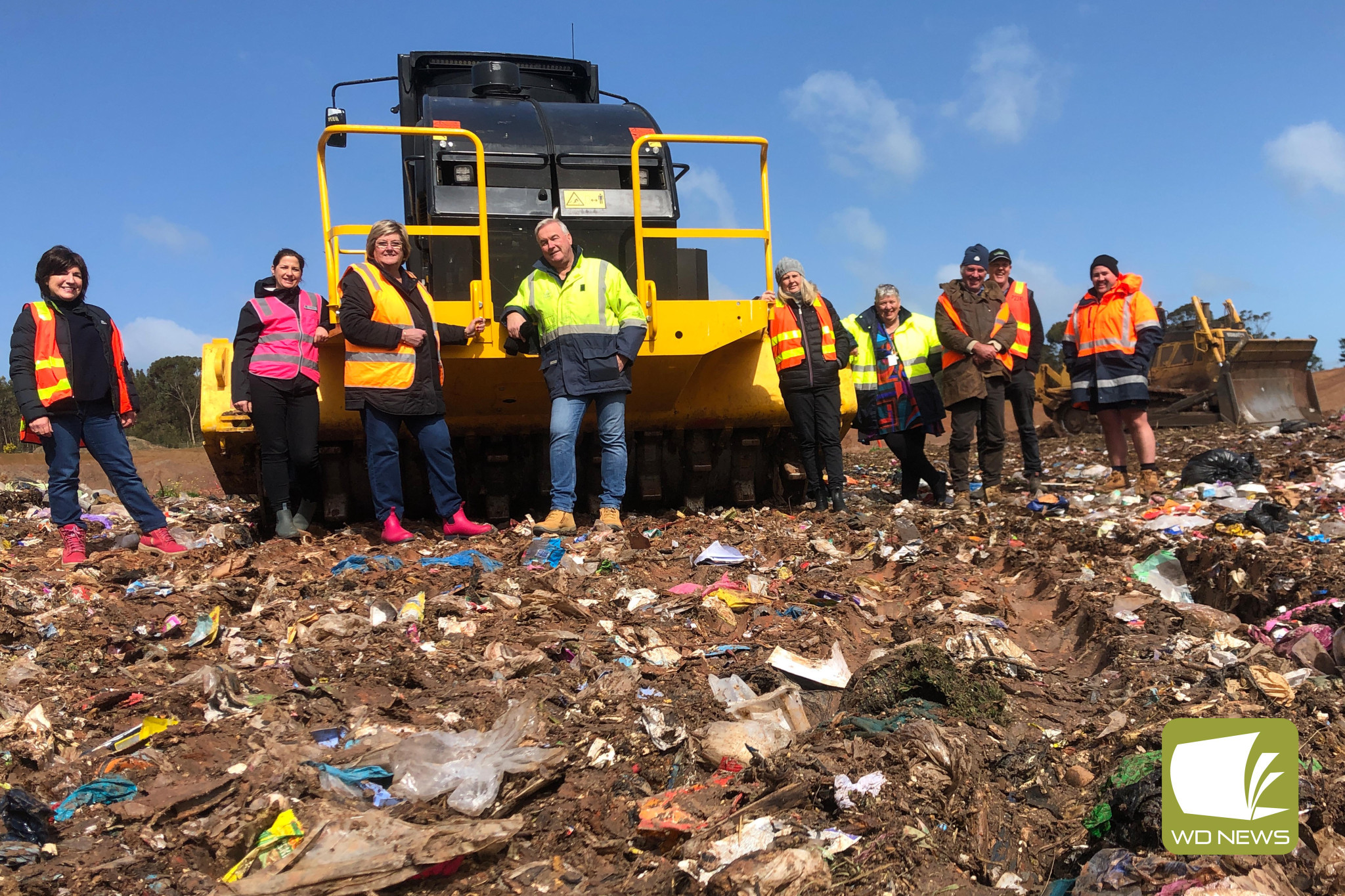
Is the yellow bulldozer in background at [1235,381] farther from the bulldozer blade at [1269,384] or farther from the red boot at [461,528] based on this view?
the red boot at [461,528]

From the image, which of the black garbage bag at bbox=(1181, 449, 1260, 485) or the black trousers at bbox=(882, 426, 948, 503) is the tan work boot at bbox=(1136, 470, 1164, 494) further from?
the black trousers at bbox=(882, 426, 948, 503)

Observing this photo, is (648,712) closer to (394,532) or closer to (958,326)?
(394,532)

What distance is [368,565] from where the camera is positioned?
15.0 feet

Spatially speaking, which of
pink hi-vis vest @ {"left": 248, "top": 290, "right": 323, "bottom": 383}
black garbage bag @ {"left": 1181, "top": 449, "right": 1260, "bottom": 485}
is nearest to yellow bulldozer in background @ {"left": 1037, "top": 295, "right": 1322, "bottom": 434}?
black garbage bag @ {"left": 1181, "top": 449, "right": 1260, "bottom": 485}

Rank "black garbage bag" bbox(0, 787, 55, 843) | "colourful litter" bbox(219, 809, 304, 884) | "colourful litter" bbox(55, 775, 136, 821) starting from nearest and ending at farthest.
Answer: "colourful litter" bbox(219, 809, 304, 884)
"black garbage bag" bbox(0, 787, 55, 843)
"colourful litter" bbox(55, 775, 136, 821)

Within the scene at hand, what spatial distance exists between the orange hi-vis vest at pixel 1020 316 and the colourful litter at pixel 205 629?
16.1 ft

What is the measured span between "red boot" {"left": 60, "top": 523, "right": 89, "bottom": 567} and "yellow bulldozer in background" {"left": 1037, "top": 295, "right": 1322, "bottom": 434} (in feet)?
38.1

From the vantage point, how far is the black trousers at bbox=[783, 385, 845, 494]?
5.94 m

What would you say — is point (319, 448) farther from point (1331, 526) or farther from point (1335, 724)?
point (1331, 526)

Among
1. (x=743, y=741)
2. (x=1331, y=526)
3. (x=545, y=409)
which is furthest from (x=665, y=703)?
(x=1331, y=526)

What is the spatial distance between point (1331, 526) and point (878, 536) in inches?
89.8

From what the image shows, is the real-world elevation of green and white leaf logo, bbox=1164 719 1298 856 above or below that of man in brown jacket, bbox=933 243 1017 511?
below

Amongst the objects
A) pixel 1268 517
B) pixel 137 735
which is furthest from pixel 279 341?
pixel 1268 517

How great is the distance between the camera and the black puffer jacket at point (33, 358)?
4586 millimetres
